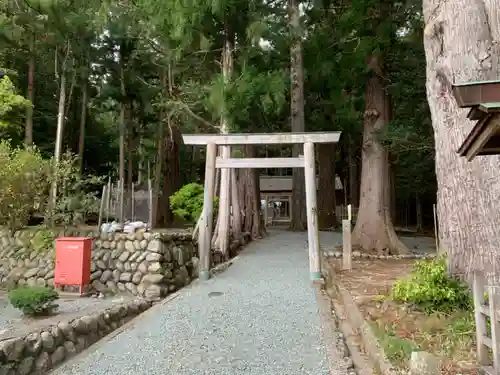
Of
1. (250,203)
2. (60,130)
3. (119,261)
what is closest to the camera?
(119,261)

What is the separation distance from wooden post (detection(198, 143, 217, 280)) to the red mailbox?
7.02 ft

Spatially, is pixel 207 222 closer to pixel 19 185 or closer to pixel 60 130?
pixel 19 185

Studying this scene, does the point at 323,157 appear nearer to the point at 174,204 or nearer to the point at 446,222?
the point at 174,204

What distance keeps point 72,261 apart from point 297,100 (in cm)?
1046

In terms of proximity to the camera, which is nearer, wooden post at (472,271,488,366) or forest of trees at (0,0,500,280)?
wooden post at (472,271,488,366)

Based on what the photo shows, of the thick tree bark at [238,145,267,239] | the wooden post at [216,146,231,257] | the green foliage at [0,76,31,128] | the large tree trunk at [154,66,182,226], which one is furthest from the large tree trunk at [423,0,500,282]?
the large tree trunk at [154,66,182,226]

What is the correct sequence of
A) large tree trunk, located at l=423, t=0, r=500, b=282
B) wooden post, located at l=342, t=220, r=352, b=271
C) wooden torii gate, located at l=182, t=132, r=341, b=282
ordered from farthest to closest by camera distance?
wooden post, located at l=342, t=220, r=352, b=271, wooden torii gate, located at l=182, t=132, r=341, b=282, large tree trunk, located at l=423, t=0, r=500, b=282

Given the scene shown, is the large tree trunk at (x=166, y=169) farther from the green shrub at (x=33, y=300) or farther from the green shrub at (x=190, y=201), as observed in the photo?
the green shrub at (x=33, y=300)

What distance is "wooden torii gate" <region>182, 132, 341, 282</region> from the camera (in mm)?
8281

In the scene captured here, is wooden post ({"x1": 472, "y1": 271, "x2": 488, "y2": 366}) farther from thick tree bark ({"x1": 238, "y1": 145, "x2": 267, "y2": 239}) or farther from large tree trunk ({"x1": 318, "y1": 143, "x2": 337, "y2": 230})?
large tree trunk ({"x1": 318, "y1": 143, "x2": 337, "y2": 230})

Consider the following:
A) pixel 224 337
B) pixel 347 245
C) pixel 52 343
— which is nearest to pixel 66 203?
pixel 52 343

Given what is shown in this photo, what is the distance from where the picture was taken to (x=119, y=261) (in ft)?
28.3

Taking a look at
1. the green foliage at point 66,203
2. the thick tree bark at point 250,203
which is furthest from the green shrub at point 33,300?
the thick tree bark at point 250,203

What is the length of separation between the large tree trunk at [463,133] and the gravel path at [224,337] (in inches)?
82.8
